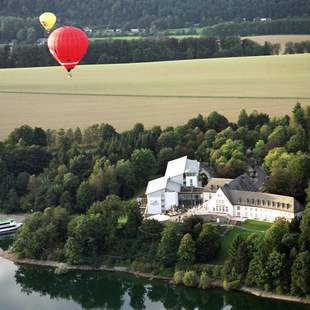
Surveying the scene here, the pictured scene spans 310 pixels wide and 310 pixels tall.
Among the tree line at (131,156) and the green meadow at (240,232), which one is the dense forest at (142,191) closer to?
the tree line at (131,156)

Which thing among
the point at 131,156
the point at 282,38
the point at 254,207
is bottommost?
the point at 254,207

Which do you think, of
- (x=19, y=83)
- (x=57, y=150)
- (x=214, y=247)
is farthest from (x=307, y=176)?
(x=19, y=83)

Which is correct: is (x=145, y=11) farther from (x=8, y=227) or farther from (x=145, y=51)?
(x=8, y=227)

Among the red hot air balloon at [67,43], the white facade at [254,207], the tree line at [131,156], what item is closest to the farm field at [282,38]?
the tree line at [131,156]

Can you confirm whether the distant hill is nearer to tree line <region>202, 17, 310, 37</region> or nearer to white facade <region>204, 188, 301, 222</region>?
tree line <region>202, 17, 310, 37</region>

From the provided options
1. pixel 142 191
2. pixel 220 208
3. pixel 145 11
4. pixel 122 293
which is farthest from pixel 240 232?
pixel 145 11

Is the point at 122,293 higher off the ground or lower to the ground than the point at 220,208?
lower

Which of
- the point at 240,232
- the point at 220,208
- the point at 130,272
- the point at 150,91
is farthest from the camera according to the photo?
the point at 150,91
